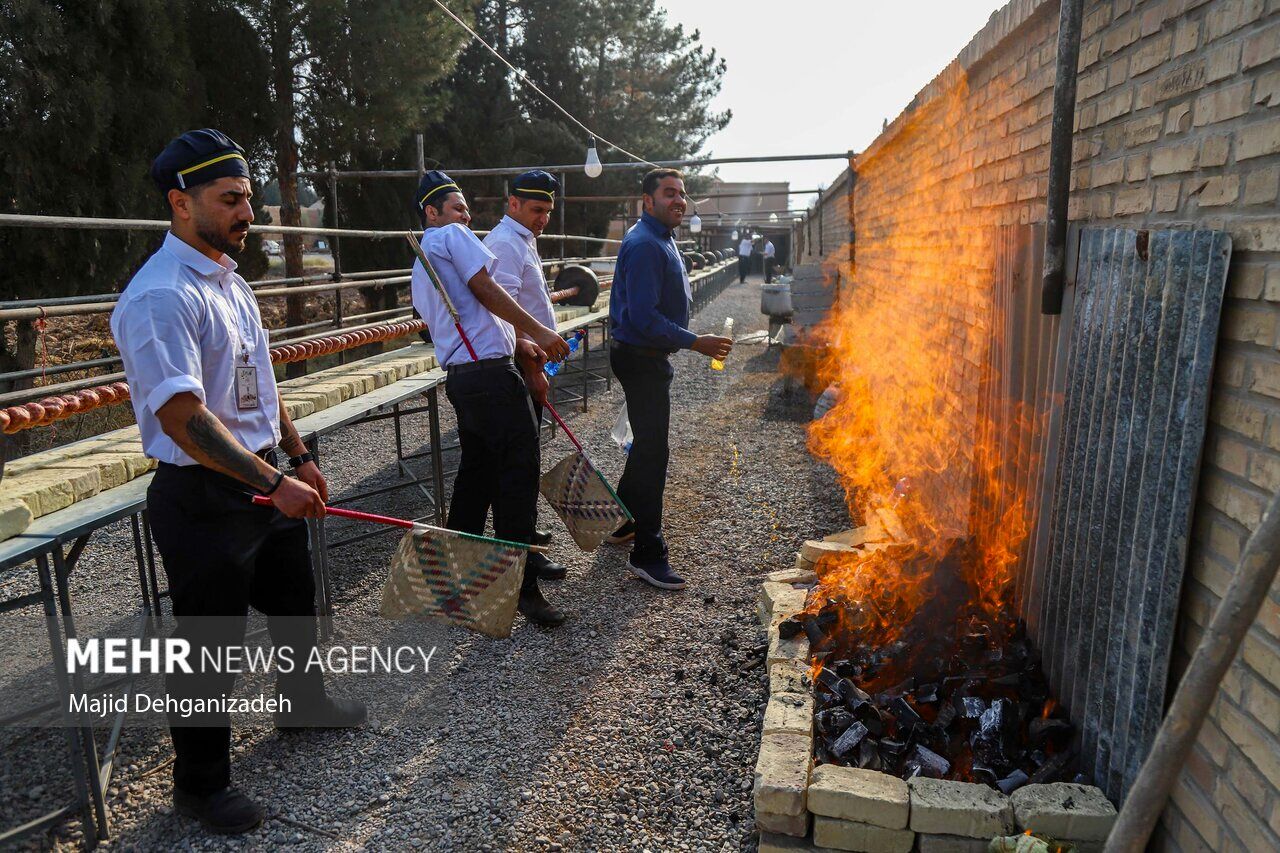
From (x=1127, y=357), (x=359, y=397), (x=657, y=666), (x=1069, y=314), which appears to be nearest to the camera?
(x=1127, y=357)

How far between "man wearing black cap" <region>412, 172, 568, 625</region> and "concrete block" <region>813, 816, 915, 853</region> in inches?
80.1

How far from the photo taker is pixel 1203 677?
1494mm

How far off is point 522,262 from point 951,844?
3525 mm

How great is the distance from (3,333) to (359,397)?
6.60 meters

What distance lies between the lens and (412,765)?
3.21 metres

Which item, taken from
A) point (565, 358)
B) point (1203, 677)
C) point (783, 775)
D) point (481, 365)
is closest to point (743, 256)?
point (565, 358)

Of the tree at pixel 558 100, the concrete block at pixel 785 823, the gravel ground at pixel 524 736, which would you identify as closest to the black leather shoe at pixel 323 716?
the gravel ground at pixel 524 736

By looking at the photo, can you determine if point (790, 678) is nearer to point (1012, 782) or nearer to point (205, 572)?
point (1012, 782)

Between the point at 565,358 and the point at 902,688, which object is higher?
the point at 565,358

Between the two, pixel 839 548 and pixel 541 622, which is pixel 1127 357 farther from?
pixel 541 622

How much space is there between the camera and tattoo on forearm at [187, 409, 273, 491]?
246cm

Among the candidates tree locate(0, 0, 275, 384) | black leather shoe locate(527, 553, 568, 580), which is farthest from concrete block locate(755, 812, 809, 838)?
tree locate(0, 0, 275, 384)

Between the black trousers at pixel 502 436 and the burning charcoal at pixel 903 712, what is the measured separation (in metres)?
2.00

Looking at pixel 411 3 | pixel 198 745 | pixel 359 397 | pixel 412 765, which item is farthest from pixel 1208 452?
pixel 411 3
